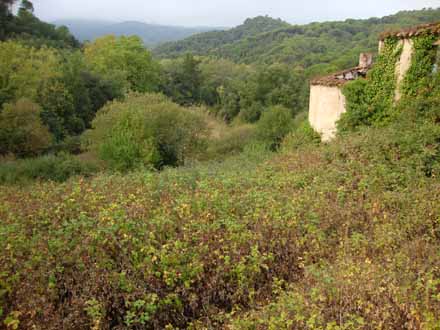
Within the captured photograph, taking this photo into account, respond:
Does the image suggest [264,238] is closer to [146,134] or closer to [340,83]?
[340,83]

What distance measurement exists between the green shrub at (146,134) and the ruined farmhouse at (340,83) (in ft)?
30.8

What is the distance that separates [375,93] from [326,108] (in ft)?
8.45

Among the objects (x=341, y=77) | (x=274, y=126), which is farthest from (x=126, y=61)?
(x=341, y=77)

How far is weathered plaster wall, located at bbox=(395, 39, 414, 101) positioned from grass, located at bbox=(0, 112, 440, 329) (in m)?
5.20

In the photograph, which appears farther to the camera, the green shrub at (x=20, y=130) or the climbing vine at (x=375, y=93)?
the green shrub at (x=20, y=130)

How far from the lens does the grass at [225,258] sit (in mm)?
4309

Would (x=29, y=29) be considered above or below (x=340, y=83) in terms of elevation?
above

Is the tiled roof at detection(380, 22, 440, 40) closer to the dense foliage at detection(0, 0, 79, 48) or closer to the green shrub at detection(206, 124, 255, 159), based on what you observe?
the green shrub at detection(206, 124, 255, 159)

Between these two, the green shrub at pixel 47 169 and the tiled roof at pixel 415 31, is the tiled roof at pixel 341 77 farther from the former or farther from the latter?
the green shrub at pixel 47 169

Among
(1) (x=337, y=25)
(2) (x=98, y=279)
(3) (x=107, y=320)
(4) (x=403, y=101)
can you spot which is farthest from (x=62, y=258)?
(1) (x=337, y=25)

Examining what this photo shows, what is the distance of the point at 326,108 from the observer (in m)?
15.8

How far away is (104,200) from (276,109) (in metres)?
24.8

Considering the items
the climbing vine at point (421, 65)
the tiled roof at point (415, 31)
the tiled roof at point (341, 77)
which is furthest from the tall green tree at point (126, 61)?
the climbing vine at point (421, 65)

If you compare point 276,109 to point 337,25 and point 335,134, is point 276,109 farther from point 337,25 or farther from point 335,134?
point 337,25
